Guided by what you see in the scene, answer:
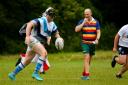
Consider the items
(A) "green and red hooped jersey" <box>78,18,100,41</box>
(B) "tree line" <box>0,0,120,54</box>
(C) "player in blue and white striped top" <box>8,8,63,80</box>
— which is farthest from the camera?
(B) "tree line" <box>0,0,120,54</box>

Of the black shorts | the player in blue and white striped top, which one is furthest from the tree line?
the player in blue and white striped top

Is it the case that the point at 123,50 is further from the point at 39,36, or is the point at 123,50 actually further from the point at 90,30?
the point at 39,36

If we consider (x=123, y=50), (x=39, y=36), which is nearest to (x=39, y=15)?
(x=123, y=50)

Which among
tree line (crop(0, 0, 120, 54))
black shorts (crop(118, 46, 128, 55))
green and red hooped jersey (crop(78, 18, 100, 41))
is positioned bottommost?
tree line (crop(0, 0, 120, 54))

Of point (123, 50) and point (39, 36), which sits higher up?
point (39, 36)

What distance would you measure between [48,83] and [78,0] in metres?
42.5

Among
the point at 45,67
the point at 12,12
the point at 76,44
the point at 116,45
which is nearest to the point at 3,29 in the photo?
the point at 12,12

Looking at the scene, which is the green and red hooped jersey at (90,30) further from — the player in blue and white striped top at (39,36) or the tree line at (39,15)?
the tree line at (39,15)

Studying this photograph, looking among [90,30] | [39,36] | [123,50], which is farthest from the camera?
[123,50]

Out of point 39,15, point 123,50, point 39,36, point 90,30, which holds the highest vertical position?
point 39,36

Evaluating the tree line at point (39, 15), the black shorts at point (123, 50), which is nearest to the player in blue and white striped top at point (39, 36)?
the black shorts at point (123, 50)

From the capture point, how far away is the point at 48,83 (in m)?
17.4

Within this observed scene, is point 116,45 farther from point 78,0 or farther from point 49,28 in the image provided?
point 78,0

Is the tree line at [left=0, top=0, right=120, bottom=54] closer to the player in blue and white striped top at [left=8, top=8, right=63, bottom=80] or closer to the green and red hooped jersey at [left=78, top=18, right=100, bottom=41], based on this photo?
the green and red hooped jersey at [left=78, top=18, right=100, bottom=41]
